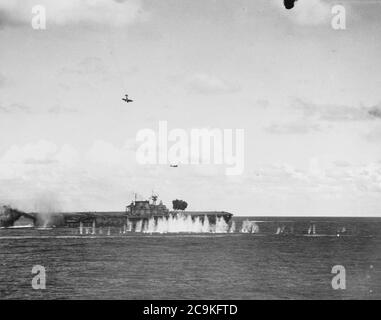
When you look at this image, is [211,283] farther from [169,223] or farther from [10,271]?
[169,223]

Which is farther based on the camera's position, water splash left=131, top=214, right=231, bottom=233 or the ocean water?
water splash left=131, top=214, right=231, bottom=233

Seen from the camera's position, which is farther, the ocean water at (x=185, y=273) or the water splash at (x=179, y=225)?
the water splash at (x=179, y=225)

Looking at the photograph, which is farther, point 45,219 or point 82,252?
point 45,219

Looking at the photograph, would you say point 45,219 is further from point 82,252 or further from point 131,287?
point 131,287

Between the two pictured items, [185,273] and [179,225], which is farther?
[179,225]

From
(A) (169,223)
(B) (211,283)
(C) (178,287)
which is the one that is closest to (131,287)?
(C) (178,287)

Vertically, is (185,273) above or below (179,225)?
below
